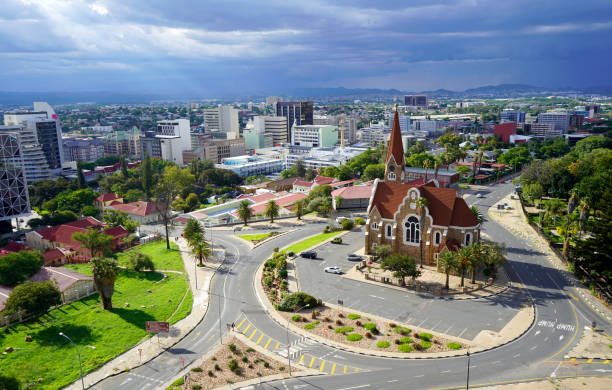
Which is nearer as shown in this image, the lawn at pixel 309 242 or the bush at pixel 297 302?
the bush at pixel 297 302

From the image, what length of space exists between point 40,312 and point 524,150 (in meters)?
176

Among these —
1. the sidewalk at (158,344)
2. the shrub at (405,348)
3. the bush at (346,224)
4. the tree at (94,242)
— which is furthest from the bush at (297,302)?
the tree at (94,242)

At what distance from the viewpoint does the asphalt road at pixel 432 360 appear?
137ft

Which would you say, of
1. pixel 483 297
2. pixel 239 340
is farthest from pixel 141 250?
pixel 483 297

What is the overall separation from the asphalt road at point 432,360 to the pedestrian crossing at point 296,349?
50 centimetres

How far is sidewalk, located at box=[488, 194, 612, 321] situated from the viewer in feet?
187

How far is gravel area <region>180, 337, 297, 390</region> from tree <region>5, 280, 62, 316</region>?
2489 cm

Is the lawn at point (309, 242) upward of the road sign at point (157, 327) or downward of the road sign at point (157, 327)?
downward

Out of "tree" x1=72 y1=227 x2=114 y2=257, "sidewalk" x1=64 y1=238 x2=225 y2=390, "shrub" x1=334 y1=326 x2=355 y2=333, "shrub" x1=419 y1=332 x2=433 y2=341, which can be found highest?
"tree" x1=72 y1=227 x2=114 y2=257

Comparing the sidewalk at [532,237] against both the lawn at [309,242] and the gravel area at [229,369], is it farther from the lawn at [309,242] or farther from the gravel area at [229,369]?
the gravel area at [229,369]

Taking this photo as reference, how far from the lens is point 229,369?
43.8 metres

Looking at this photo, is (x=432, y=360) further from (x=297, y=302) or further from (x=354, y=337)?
(x=297, y=302)

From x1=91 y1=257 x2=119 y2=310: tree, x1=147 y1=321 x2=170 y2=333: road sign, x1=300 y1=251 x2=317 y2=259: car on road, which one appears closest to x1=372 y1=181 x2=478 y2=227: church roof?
x1=300 y1=251 x2=317 y2=259: car on road

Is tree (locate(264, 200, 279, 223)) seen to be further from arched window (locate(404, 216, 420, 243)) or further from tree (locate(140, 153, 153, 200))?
tree (locate(140, 153, 153, 200))
